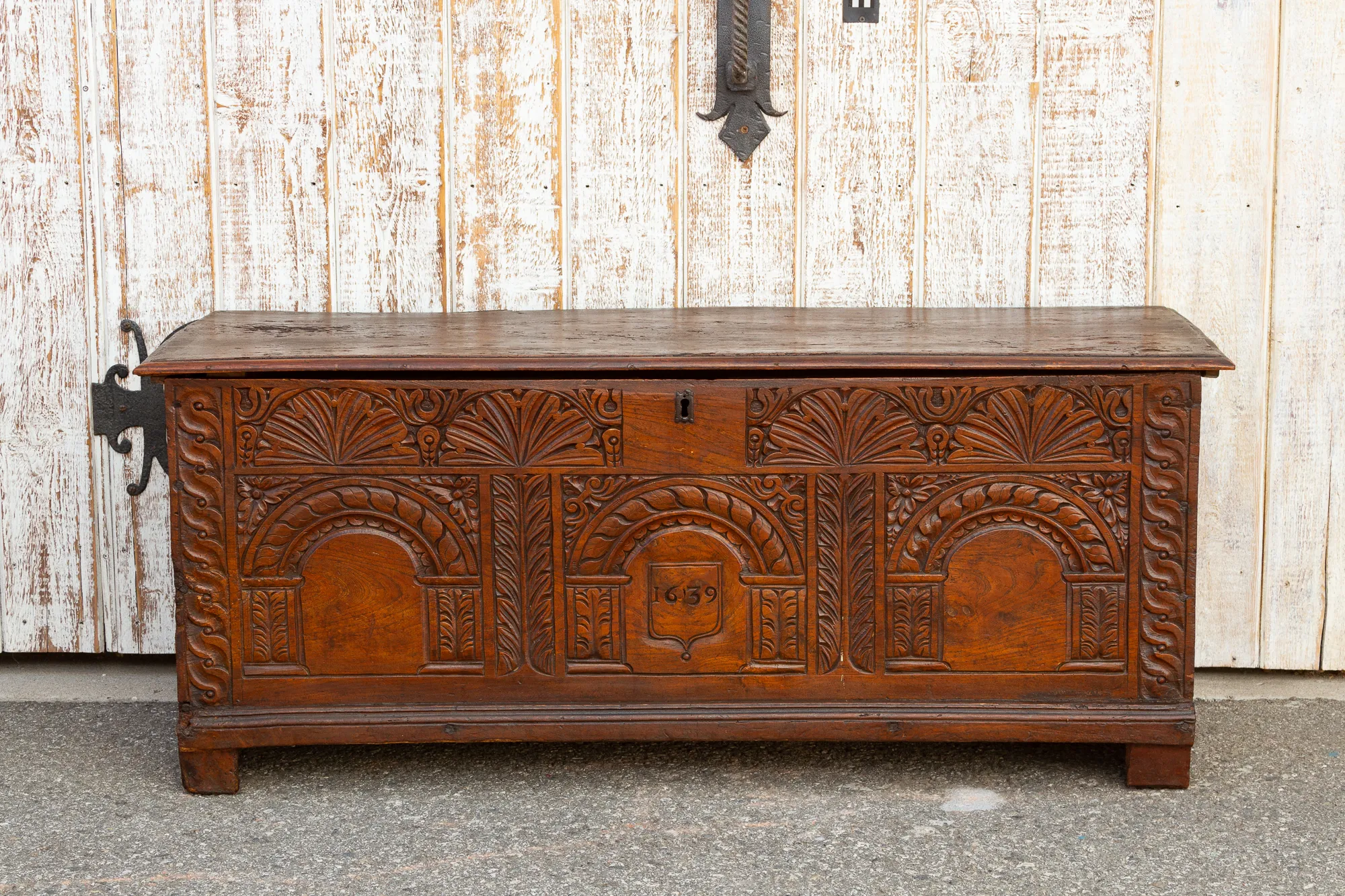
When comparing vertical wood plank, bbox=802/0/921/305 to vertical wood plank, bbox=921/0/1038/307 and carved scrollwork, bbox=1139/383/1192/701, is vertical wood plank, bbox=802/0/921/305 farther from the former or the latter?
carved scrollwork, bbox=1139/383/1192/701

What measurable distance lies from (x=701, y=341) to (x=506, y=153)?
63 centimetres

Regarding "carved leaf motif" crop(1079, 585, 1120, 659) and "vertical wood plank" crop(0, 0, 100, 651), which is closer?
"carved leaf motif" crop(1079, 585, 1120, 659)

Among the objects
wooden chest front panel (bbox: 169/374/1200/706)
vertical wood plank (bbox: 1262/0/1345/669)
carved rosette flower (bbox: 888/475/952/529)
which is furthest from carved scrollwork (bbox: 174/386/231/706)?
vertical wood plank (bbox: 1262/0/1345/669)

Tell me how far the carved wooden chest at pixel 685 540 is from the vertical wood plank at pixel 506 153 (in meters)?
0.43

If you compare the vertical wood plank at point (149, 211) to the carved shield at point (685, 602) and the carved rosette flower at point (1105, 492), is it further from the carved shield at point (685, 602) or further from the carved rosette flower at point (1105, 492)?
the carved rosette flower at point (1105, 492)

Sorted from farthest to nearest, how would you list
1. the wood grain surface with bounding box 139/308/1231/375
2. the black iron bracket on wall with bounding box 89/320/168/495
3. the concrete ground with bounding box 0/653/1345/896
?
the black iron bracket on wall with bounding box 89/320/168/495 → the wood grain surface with bounding box 139/308/1231/375 → the concrete ground with bounding box 0/653/1345/896

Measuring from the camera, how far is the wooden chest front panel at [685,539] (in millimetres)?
2172

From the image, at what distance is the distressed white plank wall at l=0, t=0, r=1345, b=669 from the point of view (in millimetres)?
2580

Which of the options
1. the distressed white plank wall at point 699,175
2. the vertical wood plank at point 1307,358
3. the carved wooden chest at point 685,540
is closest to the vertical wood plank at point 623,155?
the distressed white plank wall at point 699,175

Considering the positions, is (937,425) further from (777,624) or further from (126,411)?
(126,411)

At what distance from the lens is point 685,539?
87.3 inches

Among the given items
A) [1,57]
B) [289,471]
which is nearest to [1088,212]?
[289,471]

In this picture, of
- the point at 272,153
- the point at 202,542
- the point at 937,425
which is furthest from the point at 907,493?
the point at 272,153

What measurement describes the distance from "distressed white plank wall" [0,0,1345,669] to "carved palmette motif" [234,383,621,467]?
0.53 meters
